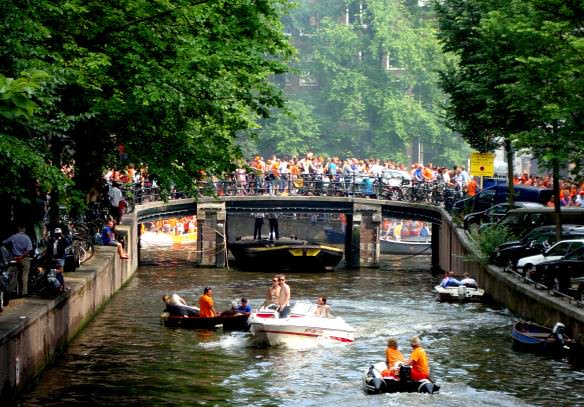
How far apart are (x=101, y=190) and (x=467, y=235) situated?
1352cm

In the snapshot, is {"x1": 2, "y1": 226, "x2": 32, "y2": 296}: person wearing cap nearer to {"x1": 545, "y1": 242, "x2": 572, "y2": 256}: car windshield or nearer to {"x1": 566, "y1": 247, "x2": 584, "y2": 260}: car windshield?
{"x1": 566, "y1": 247, "x2": 584, "y2": 260}: car windshield

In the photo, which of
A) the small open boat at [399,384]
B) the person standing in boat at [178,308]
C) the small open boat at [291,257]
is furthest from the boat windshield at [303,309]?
the small open boat at [291,257]

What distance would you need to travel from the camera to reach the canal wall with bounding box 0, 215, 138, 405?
79.9 feet

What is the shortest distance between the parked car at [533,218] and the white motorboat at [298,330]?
13542 millimetres

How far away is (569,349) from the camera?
103 feet

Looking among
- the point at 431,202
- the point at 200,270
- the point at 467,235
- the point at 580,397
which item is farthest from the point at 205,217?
the point at 580,397

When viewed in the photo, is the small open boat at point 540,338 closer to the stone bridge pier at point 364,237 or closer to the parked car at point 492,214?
the parked car at point 492,214

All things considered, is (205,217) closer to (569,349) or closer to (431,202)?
(431,202)

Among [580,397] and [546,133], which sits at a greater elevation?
[546,133]

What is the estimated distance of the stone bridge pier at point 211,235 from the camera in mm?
60500

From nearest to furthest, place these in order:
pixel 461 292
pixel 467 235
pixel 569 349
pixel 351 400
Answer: pixel 351 400, pixel 569 349, pixel 461 292, pixel 467 235

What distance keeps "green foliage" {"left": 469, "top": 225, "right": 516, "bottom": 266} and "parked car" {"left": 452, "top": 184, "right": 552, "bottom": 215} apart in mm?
8587

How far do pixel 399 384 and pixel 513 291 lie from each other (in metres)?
13.2

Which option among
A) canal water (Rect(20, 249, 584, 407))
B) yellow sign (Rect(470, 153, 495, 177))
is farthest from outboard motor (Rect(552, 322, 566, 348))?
yellow sign (Rect(470, 153, 495, 177))
